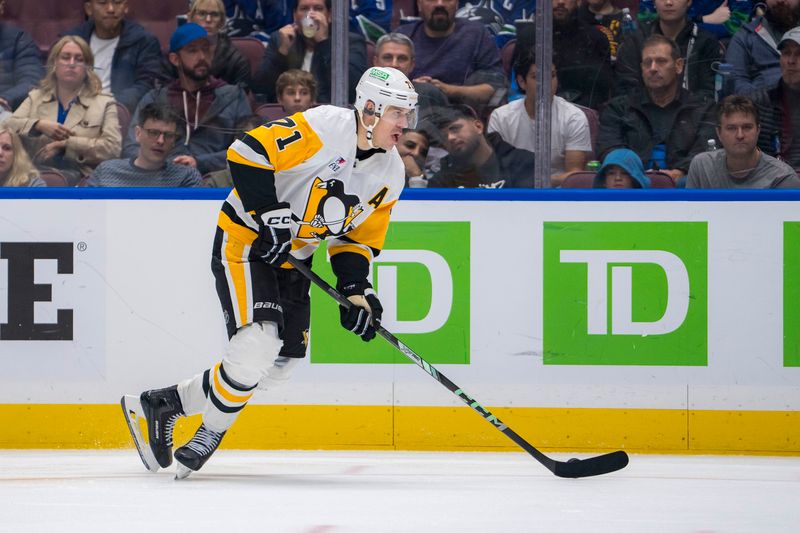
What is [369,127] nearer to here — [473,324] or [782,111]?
[473,324]

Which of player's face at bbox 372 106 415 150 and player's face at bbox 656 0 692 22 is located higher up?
player's face at bbox 656 0 692 22

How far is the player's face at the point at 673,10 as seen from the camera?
4.05 metres

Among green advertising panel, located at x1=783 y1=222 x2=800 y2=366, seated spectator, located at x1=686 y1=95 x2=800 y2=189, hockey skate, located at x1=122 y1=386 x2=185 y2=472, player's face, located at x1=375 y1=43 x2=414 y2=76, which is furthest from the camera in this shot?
player's face, located at x1=375 y1=43 x2=414 y2=76

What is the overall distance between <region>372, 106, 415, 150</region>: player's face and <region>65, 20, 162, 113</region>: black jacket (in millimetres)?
1383

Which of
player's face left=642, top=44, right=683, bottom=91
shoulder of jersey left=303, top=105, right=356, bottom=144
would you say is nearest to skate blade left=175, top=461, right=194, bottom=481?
shoulder of jersey left=303, top=105, right=356, bottom=144

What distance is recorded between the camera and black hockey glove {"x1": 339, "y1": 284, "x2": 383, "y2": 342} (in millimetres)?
3211

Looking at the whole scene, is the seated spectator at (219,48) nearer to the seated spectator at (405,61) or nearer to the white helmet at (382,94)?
the seated spectator at (405,61)

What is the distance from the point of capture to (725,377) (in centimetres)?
385

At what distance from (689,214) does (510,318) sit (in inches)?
27.7

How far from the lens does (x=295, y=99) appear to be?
4.17 meters

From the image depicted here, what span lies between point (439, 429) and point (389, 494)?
979mm

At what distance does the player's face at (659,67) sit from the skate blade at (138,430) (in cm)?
208

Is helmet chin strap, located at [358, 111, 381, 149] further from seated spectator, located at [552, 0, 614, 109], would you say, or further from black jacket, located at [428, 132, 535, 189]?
seated spectator, located at [552, 0, 614, 109]

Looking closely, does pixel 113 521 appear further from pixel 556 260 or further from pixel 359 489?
pixel 556 260
